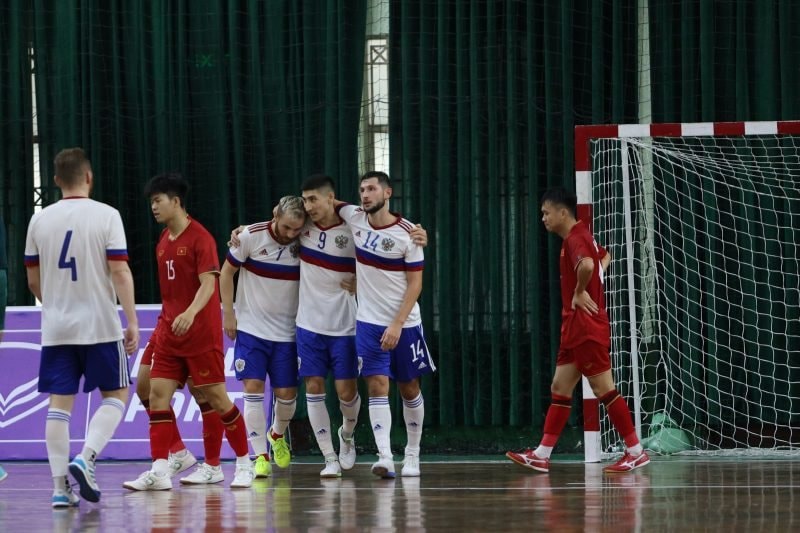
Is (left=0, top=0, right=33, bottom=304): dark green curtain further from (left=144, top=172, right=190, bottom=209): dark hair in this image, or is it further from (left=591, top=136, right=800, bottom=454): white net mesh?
(left=591, top=136, right=800, bottom=454): white net mesh

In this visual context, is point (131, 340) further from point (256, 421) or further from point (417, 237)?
point (417, 237)

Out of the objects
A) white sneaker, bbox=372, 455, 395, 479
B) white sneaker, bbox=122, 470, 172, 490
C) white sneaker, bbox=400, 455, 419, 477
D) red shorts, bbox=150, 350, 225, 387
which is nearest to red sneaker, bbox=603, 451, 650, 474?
white sneaker, bbox=400, 455, 419, 477

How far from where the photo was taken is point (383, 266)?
6.67 m

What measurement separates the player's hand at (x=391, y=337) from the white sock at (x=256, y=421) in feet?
2.76

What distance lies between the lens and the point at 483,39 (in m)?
9.23

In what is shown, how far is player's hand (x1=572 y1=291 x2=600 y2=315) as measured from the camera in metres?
6.90

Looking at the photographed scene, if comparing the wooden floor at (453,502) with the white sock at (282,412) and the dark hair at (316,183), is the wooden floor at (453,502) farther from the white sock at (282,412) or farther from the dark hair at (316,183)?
the dark hair at (316,183)

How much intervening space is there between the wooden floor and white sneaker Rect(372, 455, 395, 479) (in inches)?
2.3

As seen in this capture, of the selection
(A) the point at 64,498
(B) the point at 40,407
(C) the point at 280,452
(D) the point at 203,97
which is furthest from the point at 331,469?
(D) the point at 203,97

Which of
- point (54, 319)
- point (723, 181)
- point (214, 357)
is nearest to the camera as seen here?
point (54, 319)

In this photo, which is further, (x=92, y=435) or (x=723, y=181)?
(x=723, y=181)

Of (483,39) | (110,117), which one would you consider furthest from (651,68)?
(110,117)

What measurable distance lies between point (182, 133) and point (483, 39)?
2428mm

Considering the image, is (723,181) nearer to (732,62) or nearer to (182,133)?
(732,62)
